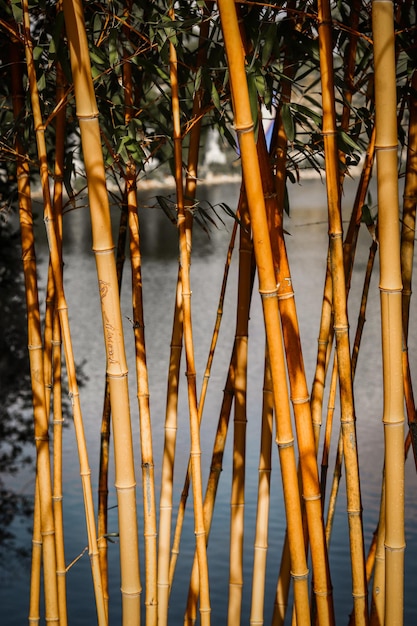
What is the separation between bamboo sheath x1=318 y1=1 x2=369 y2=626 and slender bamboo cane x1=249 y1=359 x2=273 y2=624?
316 millimetres

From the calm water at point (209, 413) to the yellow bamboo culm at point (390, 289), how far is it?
21.6 inches

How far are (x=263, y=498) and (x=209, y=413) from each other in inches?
105

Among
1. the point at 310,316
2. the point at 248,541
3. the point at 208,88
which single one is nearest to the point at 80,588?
the point at 248,541

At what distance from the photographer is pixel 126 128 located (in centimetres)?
156

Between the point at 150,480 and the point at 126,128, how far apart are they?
25.0 inches

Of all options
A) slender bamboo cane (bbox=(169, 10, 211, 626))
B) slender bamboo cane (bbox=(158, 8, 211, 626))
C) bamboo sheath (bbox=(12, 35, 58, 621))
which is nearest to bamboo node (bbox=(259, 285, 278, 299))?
slender bamboo cane (bbox=(169, 10, 211, 626))

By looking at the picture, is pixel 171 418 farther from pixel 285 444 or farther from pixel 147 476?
pixel 285 444

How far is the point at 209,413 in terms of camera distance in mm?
4203

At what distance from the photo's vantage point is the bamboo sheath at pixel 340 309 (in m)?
Answer: 1.07

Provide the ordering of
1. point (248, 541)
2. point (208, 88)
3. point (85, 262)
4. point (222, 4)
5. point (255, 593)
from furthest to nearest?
1. point (85, 262)
2. point (248, 541)
3. point (255, 593)
4. point (208, 88)
5. point (222, 4)

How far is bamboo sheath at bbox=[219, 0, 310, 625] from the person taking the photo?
966 mm

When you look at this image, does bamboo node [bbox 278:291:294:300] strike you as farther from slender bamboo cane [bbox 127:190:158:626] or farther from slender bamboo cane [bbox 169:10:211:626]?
slender bamboo cane [bbox 127:190:158:626]

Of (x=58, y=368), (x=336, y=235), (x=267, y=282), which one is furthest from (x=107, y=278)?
(x=58, y=368)

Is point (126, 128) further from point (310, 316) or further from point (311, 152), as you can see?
point (310, 316)
